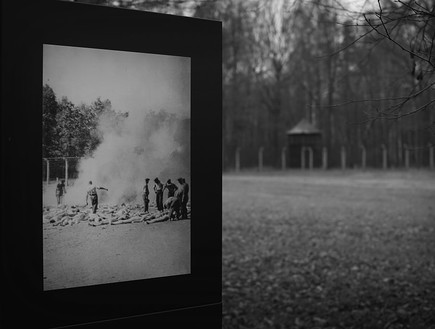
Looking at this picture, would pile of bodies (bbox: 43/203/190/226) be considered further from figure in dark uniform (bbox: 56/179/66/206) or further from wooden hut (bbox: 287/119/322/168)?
wooden hut (bbox: 287/119/322/168)

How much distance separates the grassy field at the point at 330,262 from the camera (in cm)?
631

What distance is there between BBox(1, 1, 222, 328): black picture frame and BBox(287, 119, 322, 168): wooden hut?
29.7 metres

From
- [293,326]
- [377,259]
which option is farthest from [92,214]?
[377,259]

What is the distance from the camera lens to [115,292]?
3338 mm

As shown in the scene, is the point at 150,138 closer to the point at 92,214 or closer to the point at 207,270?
the point at 92,214

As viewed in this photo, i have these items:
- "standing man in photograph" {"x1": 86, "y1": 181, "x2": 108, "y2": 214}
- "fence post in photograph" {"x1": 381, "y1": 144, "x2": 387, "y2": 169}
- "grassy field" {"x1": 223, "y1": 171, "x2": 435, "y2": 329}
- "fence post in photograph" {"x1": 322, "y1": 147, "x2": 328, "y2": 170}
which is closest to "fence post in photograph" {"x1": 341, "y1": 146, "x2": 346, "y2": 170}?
"fence post in photograph" {"x1": 322, "y1": 147, "x2": 328, "y2": 170}

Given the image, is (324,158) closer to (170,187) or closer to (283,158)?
(283,158)

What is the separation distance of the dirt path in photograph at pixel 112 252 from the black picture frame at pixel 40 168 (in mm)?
53

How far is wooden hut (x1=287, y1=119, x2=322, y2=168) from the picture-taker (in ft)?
108

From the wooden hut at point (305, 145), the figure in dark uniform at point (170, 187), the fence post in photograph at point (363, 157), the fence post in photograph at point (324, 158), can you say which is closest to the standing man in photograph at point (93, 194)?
the figure in dark uniform at point (170, 187)

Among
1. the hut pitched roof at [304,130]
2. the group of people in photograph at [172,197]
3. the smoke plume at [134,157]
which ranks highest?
the hut pitched roof at [304,130]

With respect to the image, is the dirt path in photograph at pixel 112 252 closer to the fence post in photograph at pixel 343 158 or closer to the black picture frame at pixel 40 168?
the black picture frame at pixel 40 168

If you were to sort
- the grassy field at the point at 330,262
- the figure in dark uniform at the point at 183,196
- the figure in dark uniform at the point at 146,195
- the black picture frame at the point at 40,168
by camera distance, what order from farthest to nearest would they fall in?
the grassy field at the point at 330,262 → the figure in dark uniform at the point at 183,196 → the figure in dark uniform at the point at 146,195 → the black picture frame at the point at 40,168

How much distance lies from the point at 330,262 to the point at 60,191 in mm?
6666
